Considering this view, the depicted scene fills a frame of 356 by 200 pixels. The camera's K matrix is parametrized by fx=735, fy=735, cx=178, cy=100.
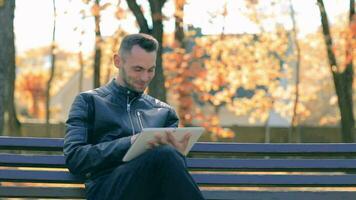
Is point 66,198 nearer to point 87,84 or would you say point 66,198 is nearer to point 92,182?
point 92,182

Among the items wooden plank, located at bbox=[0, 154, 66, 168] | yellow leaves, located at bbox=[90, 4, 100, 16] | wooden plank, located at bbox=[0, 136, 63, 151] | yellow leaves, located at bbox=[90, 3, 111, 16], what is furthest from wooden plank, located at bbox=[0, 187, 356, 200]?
yellow leaves, located at bbox=[90, 4, 100, 16]

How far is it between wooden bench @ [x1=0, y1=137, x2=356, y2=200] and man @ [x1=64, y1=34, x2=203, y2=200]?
1.23ft

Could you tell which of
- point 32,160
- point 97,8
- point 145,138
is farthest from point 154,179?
point 97,8

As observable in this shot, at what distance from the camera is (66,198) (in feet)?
15.4

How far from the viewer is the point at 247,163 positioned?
4793mm

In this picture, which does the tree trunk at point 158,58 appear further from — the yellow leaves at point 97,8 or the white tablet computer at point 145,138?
the white tablet computer at point 145,138

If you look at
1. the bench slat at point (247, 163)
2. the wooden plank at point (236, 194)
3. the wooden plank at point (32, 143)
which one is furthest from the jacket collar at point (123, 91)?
the wooden plank at point (236, 194)

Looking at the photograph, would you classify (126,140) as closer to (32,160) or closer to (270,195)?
(32,160)

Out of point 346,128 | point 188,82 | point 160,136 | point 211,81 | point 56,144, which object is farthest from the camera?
point 211,81

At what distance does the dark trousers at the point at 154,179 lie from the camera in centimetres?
376

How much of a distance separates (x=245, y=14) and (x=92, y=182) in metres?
15.7

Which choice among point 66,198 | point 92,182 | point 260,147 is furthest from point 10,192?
point 260,147

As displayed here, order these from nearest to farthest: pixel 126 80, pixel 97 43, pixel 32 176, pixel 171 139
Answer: pixel 171 139
pixel 126 80
pixel 32 176
pixel 97 43

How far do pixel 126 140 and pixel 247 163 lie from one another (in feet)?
3.51
